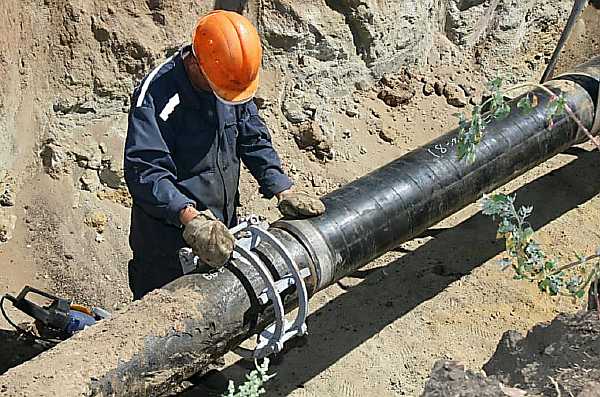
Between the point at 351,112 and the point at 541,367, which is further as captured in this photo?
the point at 351,112

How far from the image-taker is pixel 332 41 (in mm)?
6668

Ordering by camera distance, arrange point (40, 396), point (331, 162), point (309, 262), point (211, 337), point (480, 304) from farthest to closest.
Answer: point (331, 162) → point (480, 304) → point (309, 262) → point (211, 337) → point (40, 396)

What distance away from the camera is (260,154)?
4.43 m

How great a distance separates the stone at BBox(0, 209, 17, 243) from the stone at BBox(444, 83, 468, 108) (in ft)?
12.4

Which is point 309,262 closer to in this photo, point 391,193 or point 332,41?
point 391,193

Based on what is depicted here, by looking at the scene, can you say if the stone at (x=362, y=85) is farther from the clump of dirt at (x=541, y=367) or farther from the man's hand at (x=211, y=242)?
the clump of dirt at (x=541, y=367)

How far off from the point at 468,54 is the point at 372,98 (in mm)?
1256

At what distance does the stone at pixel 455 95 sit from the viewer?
7.36m

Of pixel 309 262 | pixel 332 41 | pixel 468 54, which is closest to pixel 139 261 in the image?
pixel 309 262

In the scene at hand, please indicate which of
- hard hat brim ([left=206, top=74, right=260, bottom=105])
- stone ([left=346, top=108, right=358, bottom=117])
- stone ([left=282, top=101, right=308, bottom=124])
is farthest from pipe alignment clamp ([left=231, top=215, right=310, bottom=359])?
stone ([left=346, top=108, right=358, bottom=117])

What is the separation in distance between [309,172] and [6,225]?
7.36 ft

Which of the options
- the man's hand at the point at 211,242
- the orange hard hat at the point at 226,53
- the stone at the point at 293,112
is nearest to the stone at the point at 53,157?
the stone at the point at 293,112

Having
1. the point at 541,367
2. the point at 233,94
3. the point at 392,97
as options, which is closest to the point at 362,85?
the point at 392,97

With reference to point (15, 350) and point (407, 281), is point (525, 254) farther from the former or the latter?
point (15, 350)
